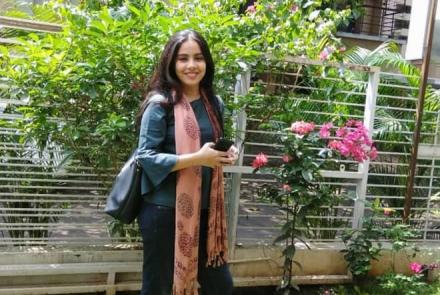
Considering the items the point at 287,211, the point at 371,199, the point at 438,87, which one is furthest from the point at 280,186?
the point at 438,87

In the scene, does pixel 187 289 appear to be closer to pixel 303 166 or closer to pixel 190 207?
pixel 190 207

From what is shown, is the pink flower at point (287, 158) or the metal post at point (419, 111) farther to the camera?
the metal post at point (419, 111)

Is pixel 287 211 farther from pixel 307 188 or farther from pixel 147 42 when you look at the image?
pixel 147 42

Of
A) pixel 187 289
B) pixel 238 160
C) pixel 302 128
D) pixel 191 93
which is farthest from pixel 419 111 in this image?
pixel 187 289

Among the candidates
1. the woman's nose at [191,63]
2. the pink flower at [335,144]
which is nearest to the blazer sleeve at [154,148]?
the woman's nose at [191,63]

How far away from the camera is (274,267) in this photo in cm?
415

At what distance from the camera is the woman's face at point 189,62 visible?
2.49m

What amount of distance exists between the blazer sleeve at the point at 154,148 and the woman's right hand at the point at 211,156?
0.13 metres

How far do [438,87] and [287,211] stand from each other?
A: 277cm

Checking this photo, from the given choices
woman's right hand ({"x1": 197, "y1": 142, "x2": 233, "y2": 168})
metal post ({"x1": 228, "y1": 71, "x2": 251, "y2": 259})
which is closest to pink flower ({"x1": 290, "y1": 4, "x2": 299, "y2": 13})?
metal post ({"x1": 228, "y1": 71, "x2": 251, "y2": 259})

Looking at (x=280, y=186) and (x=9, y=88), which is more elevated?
(x=9, y=88)

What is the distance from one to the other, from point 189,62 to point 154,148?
1.52ft

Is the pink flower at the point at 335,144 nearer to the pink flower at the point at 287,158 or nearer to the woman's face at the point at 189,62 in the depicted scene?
the pink flower at the point at 287,158

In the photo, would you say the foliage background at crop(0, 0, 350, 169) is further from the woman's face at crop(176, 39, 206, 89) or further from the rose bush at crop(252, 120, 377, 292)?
the woman's face at crop(176, 39, 206, 89)
